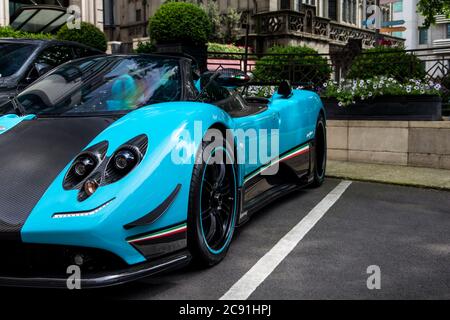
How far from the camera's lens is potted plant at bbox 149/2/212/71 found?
501 inches

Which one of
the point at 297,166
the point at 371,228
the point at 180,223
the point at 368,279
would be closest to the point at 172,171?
the point at 180,223

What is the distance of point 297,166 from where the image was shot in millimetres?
5395

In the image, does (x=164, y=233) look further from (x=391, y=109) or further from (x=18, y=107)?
(x=391, y=109)

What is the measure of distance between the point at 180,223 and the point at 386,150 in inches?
225

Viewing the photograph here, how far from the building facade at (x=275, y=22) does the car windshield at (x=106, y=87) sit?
23.2 metres

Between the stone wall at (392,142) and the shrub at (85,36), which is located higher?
the shrub at (85,36)

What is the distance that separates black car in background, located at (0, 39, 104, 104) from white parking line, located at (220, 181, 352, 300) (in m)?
3.18

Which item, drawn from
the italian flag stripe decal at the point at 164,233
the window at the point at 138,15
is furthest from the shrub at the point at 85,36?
the window at the point at 138,15

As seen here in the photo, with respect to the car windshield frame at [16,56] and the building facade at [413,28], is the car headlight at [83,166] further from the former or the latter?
the building facade at [413,28]

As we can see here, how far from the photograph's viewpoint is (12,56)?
6.85 m

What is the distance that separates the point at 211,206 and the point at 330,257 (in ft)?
2.83

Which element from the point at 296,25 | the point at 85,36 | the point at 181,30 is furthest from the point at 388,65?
the point at 296,25

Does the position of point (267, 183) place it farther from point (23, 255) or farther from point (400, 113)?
point (400, 113)

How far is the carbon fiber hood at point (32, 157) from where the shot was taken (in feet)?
9.04
